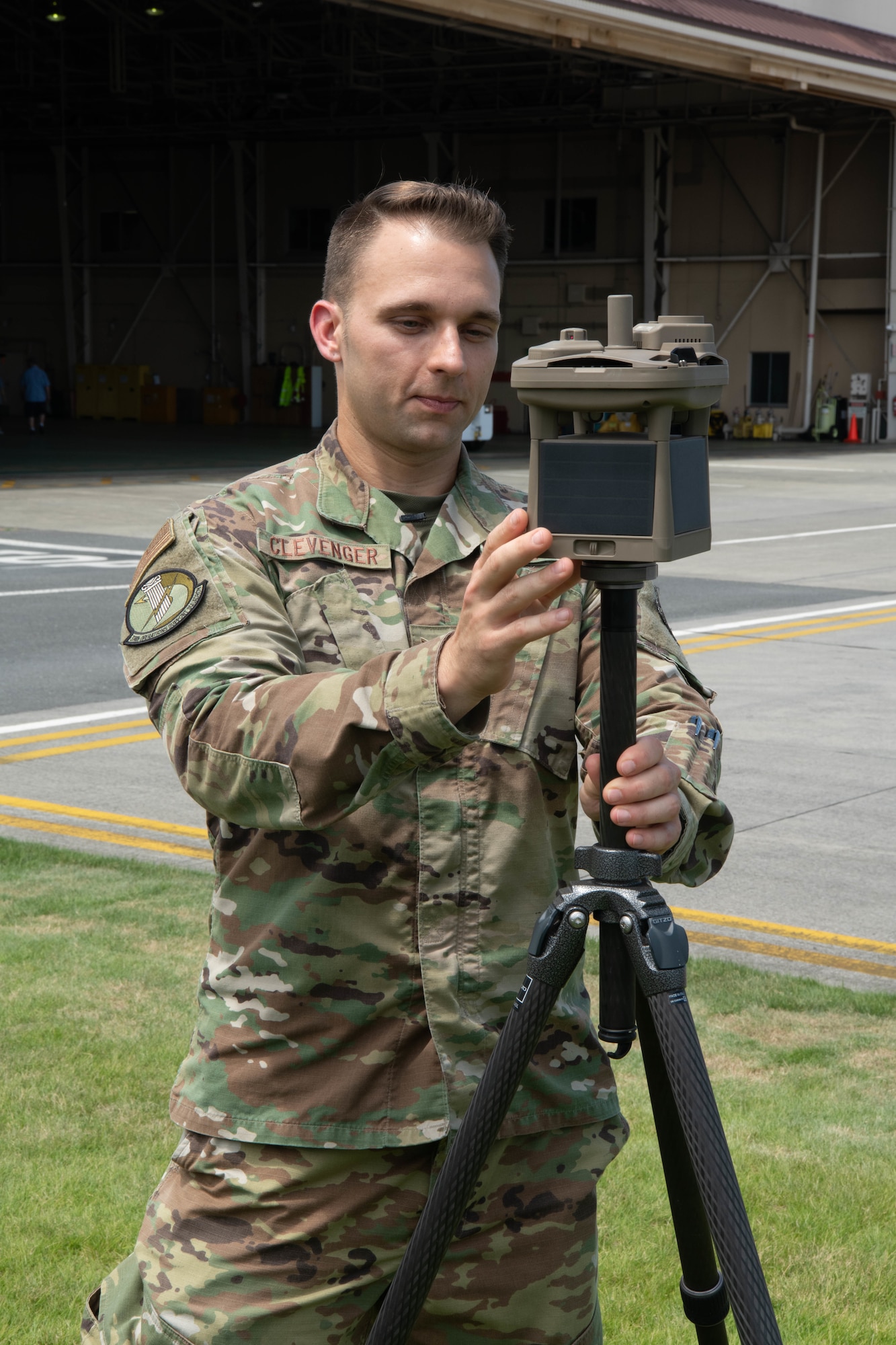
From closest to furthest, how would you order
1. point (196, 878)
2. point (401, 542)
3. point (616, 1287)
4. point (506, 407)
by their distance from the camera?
1. point (401, 542)
2. point (616, 1287)
3. point (196, 878)
4. point (506, 407)

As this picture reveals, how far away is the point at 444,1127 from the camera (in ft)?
7.08

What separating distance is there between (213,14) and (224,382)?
11.5 m

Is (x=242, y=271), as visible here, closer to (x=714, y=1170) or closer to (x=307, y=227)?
(x=307, y=227)

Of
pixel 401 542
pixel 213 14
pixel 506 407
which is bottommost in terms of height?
pixel 506 407

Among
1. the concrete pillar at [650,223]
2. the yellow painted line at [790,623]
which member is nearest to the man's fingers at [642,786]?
the yellow painted line at [790,623]

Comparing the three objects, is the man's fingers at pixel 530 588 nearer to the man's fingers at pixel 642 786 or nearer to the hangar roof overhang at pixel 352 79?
the man's fingers at pixel 642 786

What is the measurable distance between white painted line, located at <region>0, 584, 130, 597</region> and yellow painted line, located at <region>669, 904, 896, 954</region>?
8894 mm

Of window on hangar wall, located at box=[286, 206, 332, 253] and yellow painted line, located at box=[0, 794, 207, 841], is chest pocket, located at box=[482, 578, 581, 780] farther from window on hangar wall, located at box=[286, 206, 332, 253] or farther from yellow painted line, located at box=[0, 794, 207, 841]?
window on hangar wall, located at box=[286, 206, 332, 253]

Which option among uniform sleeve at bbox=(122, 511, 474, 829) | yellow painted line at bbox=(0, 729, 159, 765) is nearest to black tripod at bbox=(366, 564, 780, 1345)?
uniform sleeve at bbox=(122, 511, 474, 829)

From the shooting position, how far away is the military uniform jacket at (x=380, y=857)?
84.7 inches

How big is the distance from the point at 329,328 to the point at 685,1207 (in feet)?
4.17

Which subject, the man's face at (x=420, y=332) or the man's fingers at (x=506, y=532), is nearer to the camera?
the man's fingers at (x=506, y=532)

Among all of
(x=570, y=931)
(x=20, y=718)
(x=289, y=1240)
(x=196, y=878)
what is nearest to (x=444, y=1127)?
(x=289, y=1240)

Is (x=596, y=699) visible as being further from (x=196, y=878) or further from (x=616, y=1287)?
(x=196, y=878)
